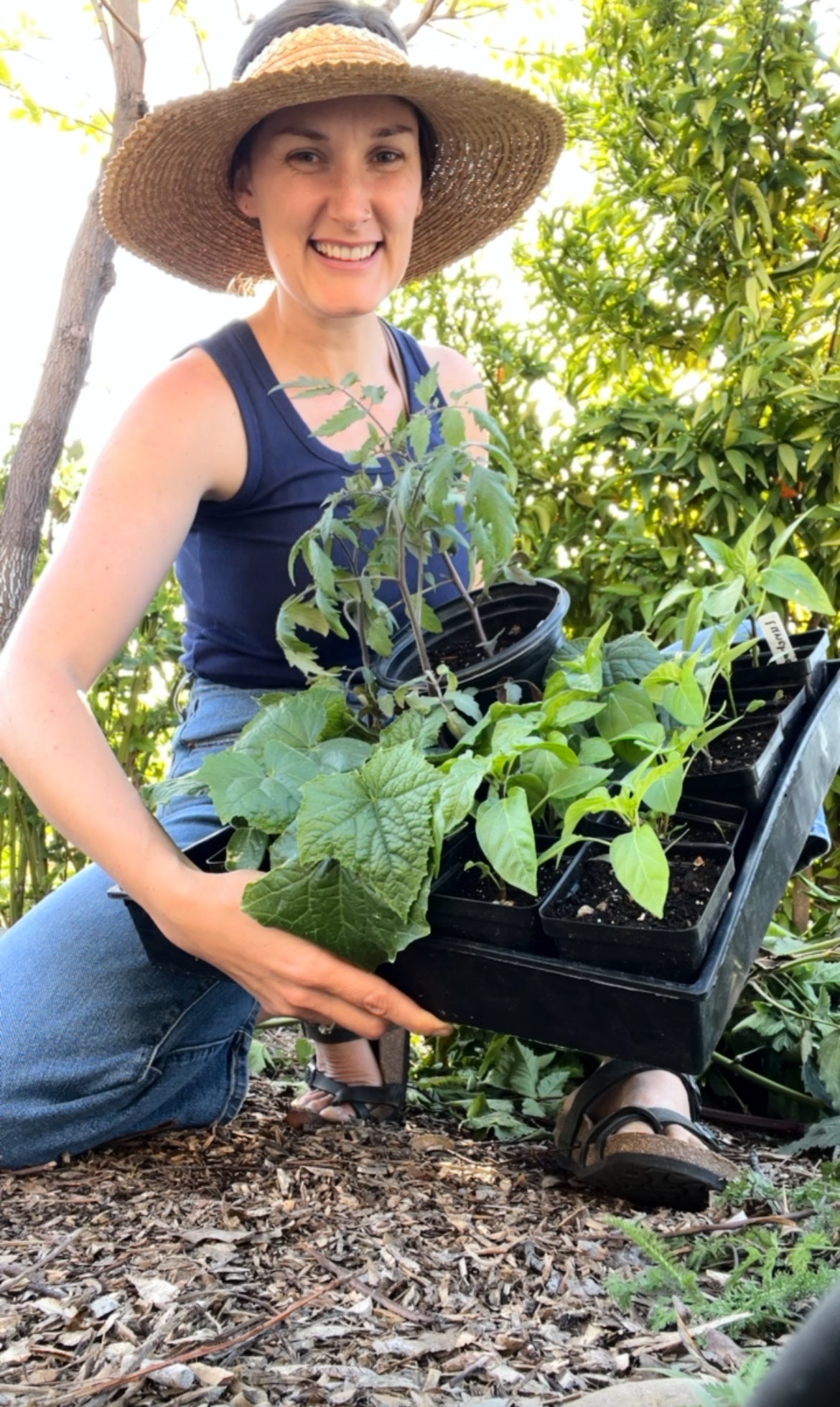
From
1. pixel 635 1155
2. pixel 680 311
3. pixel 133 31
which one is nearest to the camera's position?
pixel 635 1155

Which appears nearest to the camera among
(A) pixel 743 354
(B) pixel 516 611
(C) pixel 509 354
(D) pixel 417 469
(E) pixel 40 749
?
(D) pixel 417 469

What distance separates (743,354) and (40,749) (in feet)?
4.51

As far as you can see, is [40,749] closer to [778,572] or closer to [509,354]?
[778,572]

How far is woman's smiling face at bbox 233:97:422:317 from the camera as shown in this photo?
1.57 m

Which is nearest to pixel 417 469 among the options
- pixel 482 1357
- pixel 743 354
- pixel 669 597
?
pixel 669 597

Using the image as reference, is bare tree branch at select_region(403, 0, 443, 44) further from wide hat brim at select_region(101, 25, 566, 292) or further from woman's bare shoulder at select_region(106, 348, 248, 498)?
woman's bare shoulder at select_region(106, 348, 248, 498)

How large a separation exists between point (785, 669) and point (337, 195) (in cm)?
86

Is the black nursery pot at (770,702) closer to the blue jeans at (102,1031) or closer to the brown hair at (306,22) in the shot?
the blue jeans at (102,1031)

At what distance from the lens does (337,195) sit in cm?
157

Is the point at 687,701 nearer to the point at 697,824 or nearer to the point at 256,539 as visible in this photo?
the point at 697,824

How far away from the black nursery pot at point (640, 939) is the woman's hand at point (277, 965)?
21 centimetres

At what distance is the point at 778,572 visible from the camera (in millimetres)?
1301

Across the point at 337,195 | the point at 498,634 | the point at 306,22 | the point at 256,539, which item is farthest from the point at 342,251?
the point at 498,634

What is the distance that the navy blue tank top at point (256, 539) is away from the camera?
170 cm
